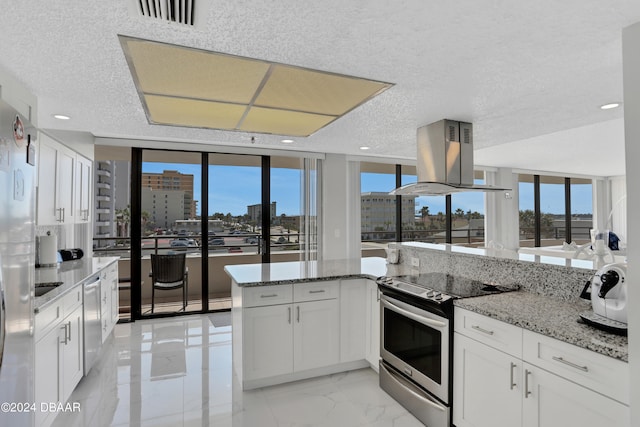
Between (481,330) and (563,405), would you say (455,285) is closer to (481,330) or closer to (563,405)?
(481,330)

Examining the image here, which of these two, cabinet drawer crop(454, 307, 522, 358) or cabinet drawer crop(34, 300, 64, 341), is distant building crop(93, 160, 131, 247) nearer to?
cabinet drawer crop(34, 300, 64, 341)

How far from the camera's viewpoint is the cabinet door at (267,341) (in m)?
2.57

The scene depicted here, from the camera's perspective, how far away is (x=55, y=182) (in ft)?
9.59

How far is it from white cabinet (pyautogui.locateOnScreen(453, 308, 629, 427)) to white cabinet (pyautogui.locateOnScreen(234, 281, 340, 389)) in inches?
43.4

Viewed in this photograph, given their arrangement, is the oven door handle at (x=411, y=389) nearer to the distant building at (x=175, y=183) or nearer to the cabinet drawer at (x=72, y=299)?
the cabinet drawer at (x=72, y=299)

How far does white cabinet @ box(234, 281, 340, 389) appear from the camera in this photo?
8.45 feet

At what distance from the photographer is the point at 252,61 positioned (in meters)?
1.91

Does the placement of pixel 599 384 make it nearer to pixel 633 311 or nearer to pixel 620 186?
pixel 633 311

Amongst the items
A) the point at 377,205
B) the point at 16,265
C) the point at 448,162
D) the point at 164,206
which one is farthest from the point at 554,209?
the point at 16,265

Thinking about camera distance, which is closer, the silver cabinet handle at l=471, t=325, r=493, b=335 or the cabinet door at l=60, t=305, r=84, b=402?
the silver cabinet handle at l=471, t=325, r=493, b=335

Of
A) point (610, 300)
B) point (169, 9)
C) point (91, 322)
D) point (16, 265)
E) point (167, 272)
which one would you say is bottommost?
point (91, 322)

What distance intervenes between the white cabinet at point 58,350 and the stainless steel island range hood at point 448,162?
287 centimetres

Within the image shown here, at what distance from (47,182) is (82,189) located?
959 mm

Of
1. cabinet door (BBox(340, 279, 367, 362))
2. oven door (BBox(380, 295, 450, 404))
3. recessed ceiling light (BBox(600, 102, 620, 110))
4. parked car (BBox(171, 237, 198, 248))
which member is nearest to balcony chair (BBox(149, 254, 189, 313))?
parked car (BBox(171, 237, 198, 248))
